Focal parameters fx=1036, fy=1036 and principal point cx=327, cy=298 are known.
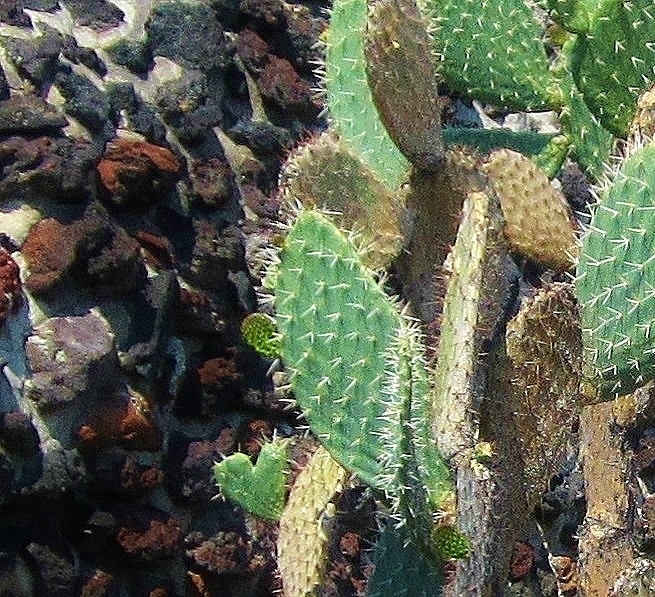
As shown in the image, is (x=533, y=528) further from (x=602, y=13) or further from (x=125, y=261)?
(x=602, y=13)

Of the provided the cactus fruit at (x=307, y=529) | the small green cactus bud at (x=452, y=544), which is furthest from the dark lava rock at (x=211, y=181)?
the small green cactus bud at (x=452, y=544)

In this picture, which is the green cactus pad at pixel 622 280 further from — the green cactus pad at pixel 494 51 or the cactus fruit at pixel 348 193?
the green cactus pad at pixel 494 51

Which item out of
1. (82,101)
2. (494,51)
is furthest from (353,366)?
(82,101)

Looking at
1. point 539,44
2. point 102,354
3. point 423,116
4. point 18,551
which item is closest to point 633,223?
point 423,116

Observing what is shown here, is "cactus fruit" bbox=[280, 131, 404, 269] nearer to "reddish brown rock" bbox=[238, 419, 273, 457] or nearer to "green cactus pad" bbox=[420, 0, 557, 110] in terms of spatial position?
"green cactus pad" bbox=[420, 0, 557, 110]

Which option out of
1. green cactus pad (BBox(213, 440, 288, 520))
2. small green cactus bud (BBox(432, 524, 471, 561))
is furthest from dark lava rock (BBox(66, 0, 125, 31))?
small green cactus bud (BBox(432, 524, 471, 561))
